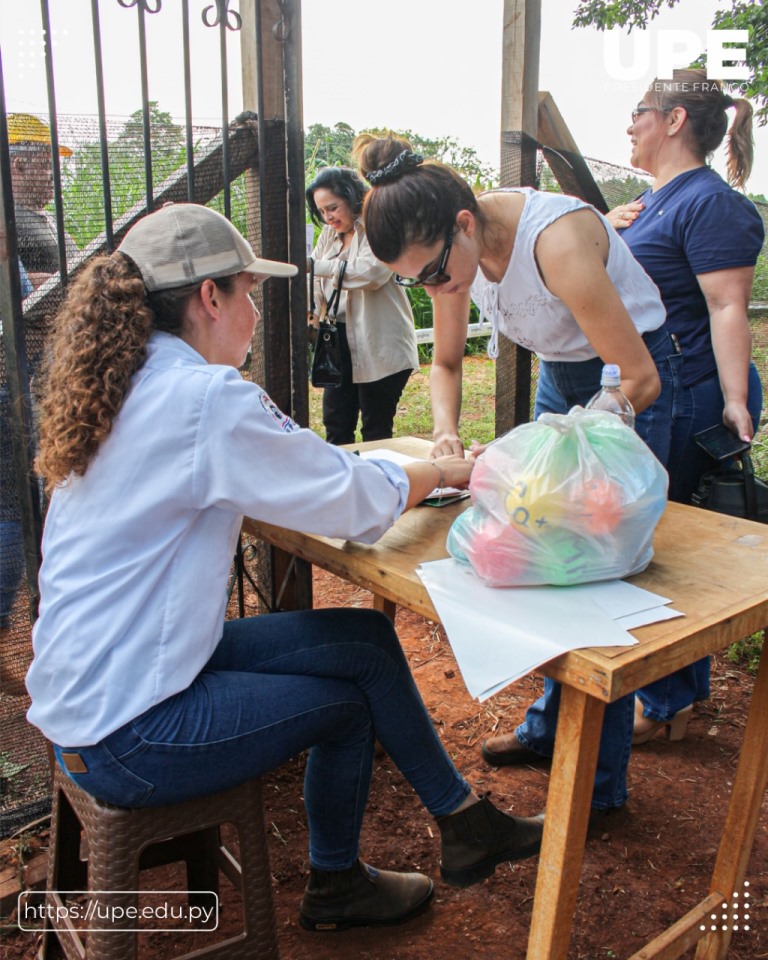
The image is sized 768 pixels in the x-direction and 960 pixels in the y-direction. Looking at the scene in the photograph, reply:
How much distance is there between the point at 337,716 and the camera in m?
1.63

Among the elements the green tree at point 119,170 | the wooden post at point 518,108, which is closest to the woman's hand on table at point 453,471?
the green tree at point 119,170

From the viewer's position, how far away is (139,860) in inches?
62.9

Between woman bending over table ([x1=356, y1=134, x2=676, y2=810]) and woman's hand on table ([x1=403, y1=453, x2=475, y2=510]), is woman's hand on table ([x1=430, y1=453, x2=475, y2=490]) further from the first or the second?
woman bending over table ([x1=356, y1=134, x2=676, y2=810])

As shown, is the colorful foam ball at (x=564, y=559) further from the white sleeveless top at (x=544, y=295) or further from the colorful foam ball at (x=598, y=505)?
the white sleeveless top at (x=544, y=295)

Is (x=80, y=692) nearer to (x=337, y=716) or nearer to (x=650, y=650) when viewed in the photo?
(x=337, y=716)

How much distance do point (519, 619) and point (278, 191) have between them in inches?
62.2

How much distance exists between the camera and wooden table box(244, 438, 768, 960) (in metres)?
1.25

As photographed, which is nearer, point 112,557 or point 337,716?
point 112,557

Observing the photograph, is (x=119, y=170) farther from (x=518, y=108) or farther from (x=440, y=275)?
(x=518, y=108)

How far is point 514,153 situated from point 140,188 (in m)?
1.47

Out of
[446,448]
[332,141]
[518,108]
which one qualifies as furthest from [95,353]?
[332,141]

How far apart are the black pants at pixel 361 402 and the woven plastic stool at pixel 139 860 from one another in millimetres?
2613

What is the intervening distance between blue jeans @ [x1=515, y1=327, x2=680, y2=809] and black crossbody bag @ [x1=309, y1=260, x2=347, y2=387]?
2.03 meters

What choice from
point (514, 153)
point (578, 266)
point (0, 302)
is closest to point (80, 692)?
point (0, 302)
